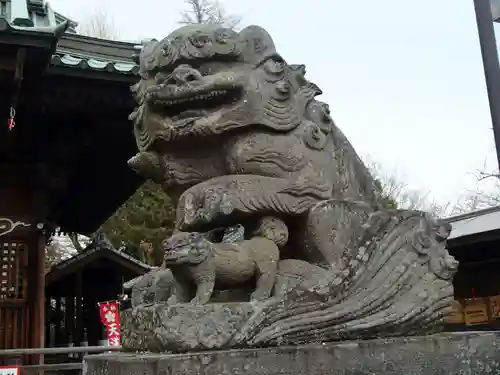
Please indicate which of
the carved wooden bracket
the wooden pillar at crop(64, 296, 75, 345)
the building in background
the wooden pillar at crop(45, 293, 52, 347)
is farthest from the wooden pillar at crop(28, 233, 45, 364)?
the wooden pillar at crop(45, 293, 52, 347)

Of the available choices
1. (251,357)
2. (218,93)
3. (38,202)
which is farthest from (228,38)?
(38,202)

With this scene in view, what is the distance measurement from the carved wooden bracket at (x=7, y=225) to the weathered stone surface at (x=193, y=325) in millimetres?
3614

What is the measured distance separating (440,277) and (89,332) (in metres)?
9.57

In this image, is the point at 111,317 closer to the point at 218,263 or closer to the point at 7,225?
the point at 7,225

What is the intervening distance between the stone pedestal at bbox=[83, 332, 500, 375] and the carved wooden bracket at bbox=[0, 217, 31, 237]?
3.25m

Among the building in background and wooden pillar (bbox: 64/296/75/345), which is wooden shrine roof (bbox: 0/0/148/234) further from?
wooden pillar (bbox: 64/296/75/345)

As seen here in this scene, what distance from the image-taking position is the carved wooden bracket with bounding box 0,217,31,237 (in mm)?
5088

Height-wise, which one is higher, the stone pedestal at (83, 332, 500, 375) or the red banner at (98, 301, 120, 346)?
the red banner at (98, 301, 120, 346)

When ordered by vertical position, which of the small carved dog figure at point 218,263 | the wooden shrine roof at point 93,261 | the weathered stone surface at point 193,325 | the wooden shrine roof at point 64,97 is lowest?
the weathered stone surface at point 193,325

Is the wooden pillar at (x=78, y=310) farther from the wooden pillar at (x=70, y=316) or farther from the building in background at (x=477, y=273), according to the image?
the building in background at (x=477, y=273)

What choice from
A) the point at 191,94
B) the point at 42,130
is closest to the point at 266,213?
the point at 191,94

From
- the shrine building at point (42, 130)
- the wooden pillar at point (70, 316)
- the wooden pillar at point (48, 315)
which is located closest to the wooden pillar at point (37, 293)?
the shrine building at point (42, 130)

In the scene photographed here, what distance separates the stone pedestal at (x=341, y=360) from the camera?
5.82 ft

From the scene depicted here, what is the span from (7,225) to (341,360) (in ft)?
13.5
